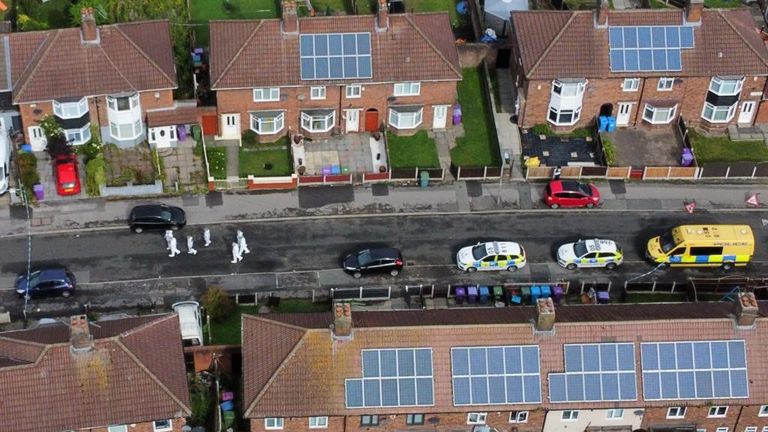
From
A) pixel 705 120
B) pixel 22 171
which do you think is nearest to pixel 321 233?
pixel 22 171

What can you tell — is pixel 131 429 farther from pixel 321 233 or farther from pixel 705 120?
pixel 705 120

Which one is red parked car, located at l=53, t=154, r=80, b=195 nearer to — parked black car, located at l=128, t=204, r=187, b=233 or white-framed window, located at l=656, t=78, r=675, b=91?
parked black car, located at l=128, t=204, r=187, b=233

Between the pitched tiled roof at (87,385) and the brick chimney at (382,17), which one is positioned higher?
the brick chimney at (382,17)

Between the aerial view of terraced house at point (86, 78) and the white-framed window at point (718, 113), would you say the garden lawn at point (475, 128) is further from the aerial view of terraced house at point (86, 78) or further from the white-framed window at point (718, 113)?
the aerial view of terraced house at point (86, 78)

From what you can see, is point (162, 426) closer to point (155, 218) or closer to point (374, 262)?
point (155, 218)

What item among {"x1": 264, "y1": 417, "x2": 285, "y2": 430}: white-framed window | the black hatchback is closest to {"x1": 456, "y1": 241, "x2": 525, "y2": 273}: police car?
the black hatchback

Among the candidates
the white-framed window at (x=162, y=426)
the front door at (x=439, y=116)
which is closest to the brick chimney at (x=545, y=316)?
the white-framed window at (x=162, y=426)
